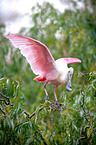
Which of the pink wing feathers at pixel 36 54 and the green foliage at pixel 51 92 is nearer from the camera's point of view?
the green foliage at pixel 51 92

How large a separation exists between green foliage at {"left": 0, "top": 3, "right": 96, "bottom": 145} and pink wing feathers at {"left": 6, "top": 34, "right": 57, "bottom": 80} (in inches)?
9.0

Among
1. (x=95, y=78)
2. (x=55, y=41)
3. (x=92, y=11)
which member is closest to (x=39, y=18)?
(x=55, y=41)

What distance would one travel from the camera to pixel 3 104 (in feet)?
5.77

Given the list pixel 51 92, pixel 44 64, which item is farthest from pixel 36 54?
pixel 51 92

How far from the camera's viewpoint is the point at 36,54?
6.65 feet

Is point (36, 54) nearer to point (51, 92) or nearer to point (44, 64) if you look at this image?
point (44, 64)

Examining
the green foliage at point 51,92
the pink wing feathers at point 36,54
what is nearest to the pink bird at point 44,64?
the pink wing feathers at point 36,54

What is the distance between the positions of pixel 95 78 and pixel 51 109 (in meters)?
0.55

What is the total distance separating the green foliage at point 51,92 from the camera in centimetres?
164

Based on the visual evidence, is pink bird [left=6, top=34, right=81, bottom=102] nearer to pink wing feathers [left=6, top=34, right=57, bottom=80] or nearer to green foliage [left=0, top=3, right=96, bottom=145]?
pink wing feathers [left=6, top=34, right=57, bottom=80]

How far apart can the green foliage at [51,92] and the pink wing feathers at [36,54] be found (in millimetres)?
227

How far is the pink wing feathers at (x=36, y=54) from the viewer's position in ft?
6.19

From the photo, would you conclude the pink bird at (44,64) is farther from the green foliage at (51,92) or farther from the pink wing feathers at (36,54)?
the green foliage at (51,92)

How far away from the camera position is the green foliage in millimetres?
1642
